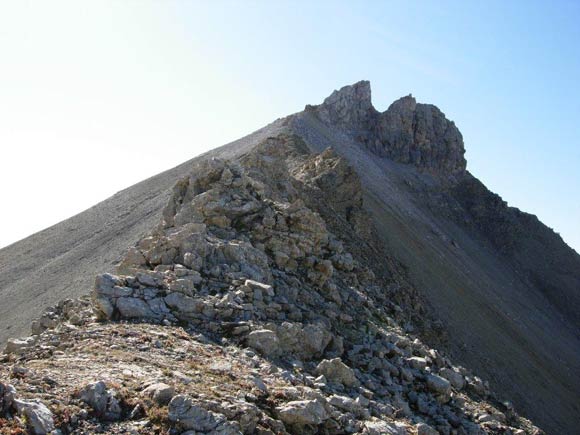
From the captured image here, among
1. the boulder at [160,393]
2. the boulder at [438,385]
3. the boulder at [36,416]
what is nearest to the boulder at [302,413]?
the boulder at [160,393]

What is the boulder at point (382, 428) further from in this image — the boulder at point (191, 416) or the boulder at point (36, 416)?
the boulder at point (36, 416)

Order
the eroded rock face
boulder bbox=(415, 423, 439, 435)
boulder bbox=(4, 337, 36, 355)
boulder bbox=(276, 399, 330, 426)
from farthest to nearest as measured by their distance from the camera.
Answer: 1. the eroded rock face
2. boulder bbox=(4, 337, 36, 355)
3. boulder bbox=(415, 423, 439, 435)
4. boulder bbox=(276, 399, 330, 426)

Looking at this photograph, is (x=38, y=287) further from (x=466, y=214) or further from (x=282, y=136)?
(x=466, y=214)

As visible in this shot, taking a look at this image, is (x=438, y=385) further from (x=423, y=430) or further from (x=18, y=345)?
(x=18, y=345)

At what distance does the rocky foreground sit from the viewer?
27.0ft

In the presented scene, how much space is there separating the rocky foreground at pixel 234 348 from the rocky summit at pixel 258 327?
4 centimetres

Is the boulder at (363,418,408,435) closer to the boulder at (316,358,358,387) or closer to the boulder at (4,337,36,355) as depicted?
the boulder at (316,358,358,387)

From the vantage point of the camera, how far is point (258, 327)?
12797 mm

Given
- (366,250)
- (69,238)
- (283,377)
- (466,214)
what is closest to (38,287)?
(69,238)

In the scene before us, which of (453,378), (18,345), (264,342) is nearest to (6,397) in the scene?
(18,345)

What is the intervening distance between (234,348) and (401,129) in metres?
78.6

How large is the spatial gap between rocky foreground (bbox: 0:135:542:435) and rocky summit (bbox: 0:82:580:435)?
0.04m

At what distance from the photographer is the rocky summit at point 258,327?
870 centimetres

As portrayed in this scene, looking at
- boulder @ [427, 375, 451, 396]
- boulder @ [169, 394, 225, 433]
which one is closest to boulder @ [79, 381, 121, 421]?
boulder @ [169, 394, 225, 433]
